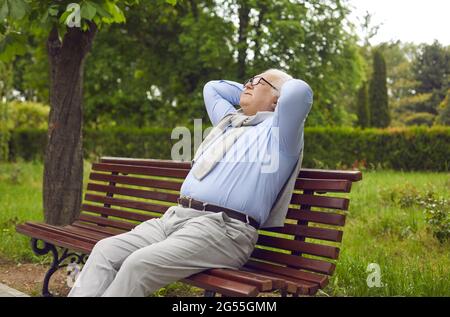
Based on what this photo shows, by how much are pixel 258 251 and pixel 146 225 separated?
0.67 m

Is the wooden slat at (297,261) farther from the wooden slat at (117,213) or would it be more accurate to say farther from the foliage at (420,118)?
the foliage at (420,118)

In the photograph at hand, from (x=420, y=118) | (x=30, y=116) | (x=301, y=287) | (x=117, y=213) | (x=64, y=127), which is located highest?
(x=420, y=118)

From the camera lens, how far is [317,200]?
3420 mm

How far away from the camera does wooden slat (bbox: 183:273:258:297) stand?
2.73 meters

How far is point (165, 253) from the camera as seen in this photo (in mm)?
2955

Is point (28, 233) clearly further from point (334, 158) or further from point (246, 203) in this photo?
point (334, 158)

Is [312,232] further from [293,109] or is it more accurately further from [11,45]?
[11,45]

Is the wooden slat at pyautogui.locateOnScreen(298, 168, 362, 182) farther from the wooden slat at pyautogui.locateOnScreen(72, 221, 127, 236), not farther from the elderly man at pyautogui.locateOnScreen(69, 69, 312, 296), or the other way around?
the wooden slat at pyautogui.locateOnScreen(72, 221, 127, 236)

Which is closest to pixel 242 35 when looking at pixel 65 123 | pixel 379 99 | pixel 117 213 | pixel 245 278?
pixel 379 99

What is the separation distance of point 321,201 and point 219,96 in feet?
3.50

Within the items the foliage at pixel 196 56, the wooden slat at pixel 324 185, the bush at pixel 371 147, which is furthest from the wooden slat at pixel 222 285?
the foliage at pixel 196 56

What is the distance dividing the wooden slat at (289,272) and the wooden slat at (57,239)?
3.25 feet
